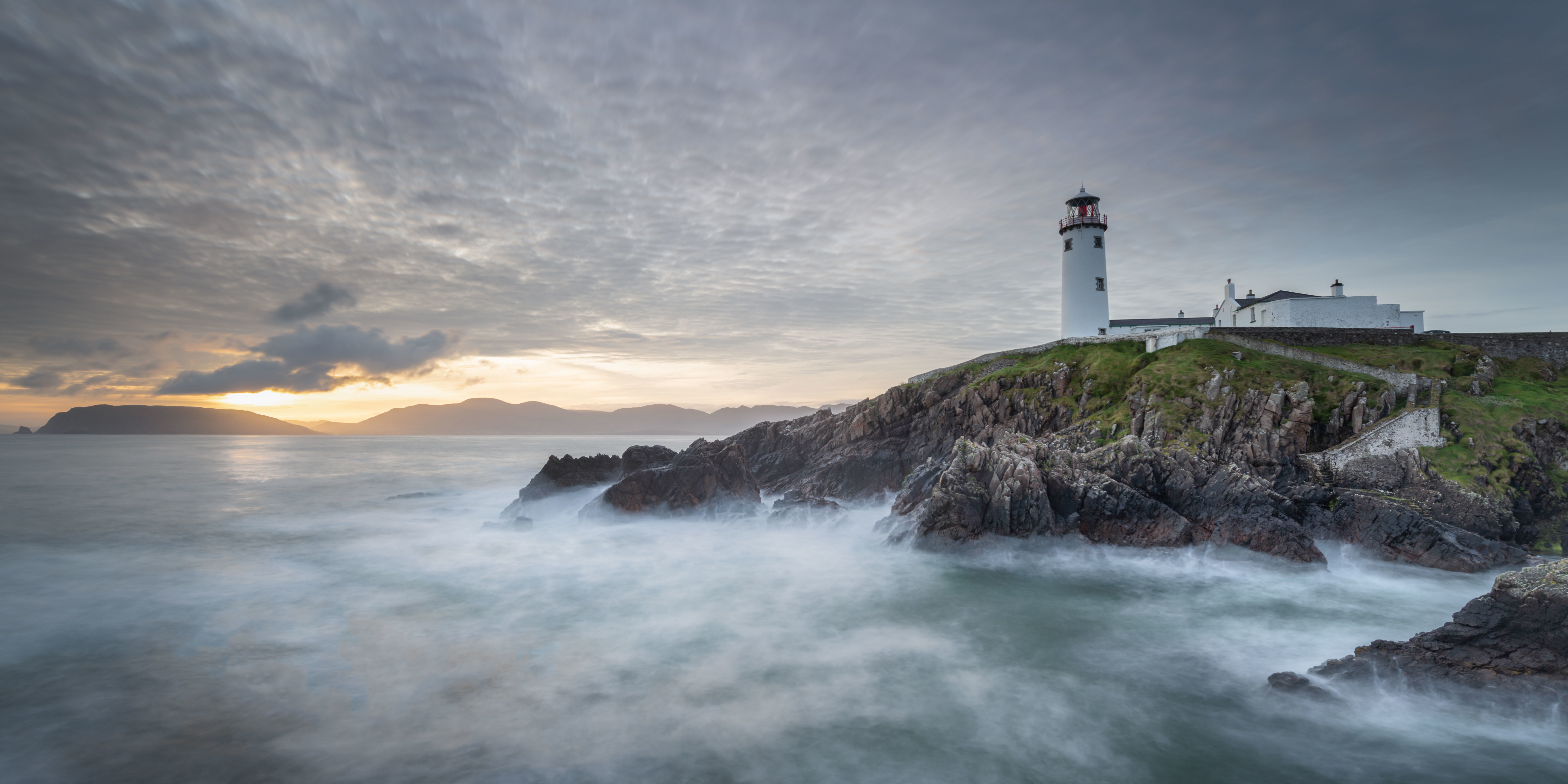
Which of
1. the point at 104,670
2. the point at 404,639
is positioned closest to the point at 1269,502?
the point at 404,639

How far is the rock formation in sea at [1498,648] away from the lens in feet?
34.1

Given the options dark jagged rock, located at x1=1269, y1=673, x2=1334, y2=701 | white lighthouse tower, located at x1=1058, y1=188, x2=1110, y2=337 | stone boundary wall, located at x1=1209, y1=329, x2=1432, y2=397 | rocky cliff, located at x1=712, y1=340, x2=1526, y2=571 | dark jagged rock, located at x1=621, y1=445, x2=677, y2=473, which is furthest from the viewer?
white lighthouse tower, located at x1=1058, y1=188, x2=1110, y2=337

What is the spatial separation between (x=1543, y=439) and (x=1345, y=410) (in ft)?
18.0

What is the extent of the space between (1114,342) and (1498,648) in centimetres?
3025

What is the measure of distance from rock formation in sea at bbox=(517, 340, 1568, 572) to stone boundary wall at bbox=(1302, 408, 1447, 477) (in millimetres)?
324

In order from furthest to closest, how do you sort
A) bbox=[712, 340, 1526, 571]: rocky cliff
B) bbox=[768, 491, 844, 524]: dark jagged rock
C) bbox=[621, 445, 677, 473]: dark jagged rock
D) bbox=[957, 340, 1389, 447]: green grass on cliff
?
bbox=[621, 445, 677, 473]: dark jagged rock < bbox=[768, 491, 844, 524]: dark jagged rock < bbox=[957, 340, 1389, 447]: green grass on cliff < bbox=[712, 340, 1526, 571]: rocky cliff

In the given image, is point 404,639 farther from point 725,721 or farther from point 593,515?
point 593,515

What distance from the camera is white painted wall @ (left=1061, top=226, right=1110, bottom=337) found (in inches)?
1767

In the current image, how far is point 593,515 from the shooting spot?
102 ft

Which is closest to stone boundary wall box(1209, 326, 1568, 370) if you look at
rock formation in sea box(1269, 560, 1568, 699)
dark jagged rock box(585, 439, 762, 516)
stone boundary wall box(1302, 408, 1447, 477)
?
stone boundary wall box(1302, 408, 1447, 477)

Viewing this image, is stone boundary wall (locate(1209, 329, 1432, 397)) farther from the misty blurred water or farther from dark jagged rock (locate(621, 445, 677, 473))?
dark jagged rock (locate(621, 445, 677, 473))

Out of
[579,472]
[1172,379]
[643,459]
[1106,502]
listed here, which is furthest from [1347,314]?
[579,472]

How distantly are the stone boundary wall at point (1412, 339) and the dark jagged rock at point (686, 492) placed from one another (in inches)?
1142

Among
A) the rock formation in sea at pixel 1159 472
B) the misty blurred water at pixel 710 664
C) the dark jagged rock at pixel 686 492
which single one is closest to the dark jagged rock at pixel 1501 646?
the misty blurred water at pixel 710 664
